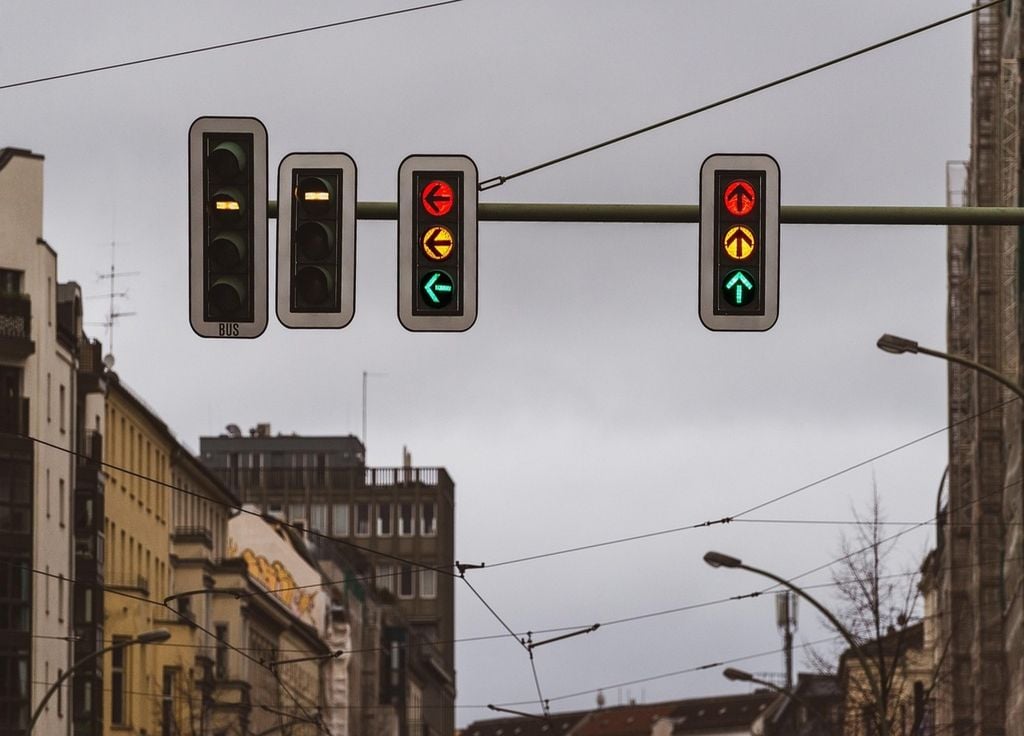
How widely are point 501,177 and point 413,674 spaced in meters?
141

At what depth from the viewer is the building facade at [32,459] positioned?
72.6 meters

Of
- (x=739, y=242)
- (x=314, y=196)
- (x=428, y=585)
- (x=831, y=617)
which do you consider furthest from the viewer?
(x=428, y=585)

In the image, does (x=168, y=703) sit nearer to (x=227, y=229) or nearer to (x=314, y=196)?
(x=314, y=196)

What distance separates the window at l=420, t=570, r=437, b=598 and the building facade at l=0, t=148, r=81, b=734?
103 meters

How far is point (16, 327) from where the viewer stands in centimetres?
7494

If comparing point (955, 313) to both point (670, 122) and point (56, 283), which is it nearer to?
point (56, 283)

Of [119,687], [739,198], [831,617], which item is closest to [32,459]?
[119,687]

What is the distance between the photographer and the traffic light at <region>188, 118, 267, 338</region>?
17781 millimetres

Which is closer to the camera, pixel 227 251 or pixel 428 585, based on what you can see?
pixel 227 251

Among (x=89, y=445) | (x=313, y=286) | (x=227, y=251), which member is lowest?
(x=313, y=286)

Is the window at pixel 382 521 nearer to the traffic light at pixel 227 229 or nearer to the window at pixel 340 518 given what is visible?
the window at pixel 340 518

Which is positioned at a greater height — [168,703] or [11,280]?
[11,280]

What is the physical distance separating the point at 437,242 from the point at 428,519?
16197 centimetres

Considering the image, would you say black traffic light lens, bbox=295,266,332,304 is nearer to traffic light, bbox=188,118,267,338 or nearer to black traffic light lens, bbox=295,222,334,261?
black traffic light lens, bbox=295,222,334,261
